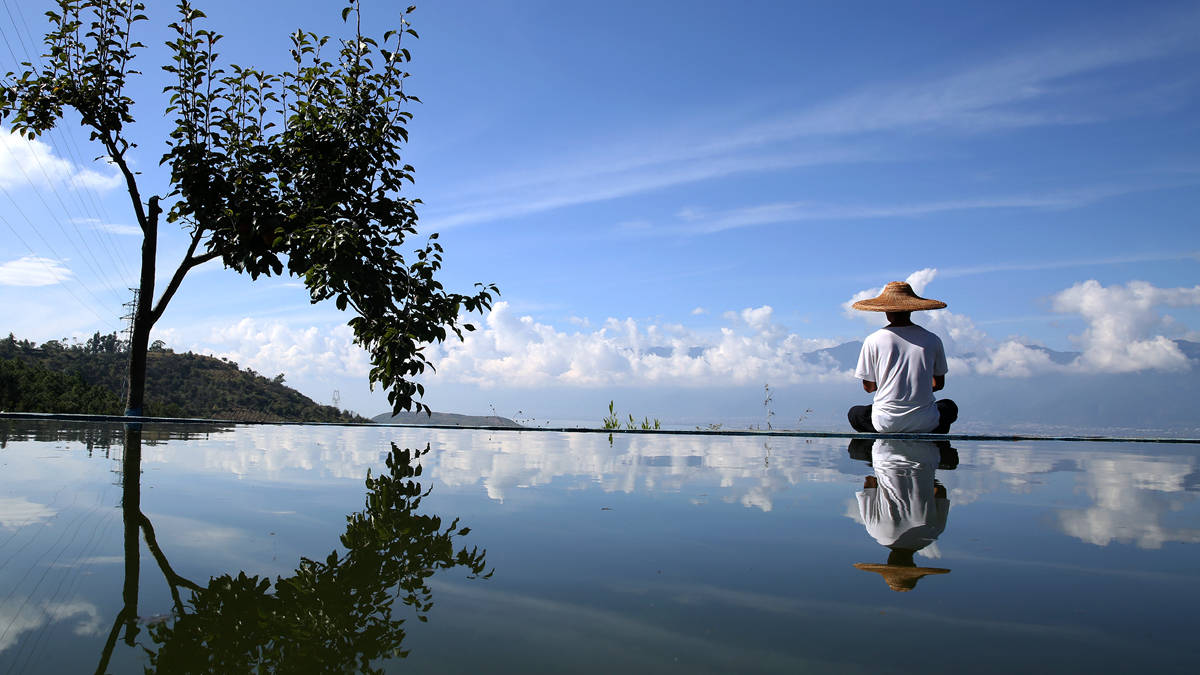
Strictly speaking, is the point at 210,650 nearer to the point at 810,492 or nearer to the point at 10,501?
the point at 10,501

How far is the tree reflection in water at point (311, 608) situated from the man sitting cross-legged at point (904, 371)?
194 inches

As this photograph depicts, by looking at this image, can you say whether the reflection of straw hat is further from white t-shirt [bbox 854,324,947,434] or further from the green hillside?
the green hillside

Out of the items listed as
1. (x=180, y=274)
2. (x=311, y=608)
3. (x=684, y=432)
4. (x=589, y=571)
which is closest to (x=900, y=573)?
(x=589, y=571)

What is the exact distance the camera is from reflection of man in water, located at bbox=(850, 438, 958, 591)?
95.5 inches

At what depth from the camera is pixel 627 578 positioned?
7.61 ft

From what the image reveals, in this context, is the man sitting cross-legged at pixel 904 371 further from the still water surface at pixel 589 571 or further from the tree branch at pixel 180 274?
the tree branch at pixel 180 274

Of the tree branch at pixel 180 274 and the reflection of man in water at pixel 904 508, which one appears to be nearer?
the reflection of man in water at pixel 904 508

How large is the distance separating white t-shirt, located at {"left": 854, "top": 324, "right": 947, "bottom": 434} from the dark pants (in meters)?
0.29

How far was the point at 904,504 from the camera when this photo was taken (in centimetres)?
361

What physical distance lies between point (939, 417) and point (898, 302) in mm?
1142

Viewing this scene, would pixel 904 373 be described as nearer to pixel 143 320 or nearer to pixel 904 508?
pixel 904 508

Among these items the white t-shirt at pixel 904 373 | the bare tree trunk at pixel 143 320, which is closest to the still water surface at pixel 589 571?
the white t-shirt at pixel 904 373

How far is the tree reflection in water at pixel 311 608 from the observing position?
1648 millimetres

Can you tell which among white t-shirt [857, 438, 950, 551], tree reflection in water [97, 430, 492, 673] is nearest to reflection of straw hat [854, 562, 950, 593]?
white t-shirt [857, 438, 950, 551]
